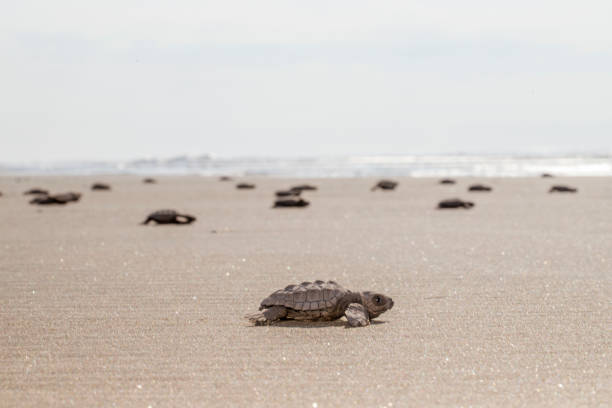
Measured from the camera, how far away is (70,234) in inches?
457

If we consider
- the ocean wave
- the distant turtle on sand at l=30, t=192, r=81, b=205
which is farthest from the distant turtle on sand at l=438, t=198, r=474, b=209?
the ocean wave

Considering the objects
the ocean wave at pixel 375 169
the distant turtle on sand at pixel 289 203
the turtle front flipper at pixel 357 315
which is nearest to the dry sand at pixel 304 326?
the turtle front flipper at pixel 357 315

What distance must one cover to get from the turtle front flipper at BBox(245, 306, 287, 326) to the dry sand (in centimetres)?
10

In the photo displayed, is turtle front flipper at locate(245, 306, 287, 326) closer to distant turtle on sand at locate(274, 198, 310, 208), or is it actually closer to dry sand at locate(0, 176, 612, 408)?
dry sand at locate(0, 176, 612, 408)

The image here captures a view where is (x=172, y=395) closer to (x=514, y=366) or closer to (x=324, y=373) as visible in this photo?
(x=324, y=373)

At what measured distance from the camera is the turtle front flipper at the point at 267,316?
5.44 m

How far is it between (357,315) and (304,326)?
45cm

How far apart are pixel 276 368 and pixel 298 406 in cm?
66

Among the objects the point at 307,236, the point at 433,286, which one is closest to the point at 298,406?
the point at 433,286

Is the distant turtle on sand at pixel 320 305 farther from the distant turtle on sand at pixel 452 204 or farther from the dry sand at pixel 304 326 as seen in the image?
the distant turtle on sand at pixel 452 204

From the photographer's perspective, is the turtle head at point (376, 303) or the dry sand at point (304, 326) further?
the turtle head at point (376, 303)

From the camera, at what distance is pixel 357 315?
17.8ft

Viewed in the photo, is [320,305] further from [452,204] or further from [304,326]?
[452,204]

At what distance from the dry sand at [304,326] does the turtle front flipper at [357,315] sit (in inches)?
3.2
